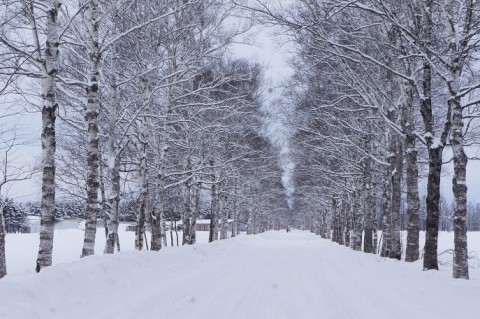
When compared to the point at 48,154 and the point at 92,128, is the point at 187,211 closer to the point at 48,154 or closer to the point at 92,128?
the point at 92,128

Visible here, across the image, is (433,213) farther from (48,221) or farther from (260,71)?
(260,71)

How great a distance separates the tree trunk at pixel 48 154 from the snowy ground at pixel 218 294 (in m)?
0.95

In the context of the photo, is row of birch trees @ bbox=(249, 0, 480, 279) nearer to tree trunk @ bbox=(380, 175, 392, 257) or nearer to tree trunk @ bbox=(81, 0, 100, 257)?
tree trunk @ bbox=(380, 175, 392, 257)

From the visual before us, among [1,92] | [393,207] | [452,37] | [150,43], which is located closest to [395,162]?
[393,207]

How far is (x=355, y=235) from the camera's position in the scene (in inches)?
974

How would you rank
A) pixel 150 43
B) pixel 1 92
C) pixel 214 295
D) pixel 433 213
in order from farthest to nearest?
1. pixel 150 43
2. pixel 1 92
3. pixel 433 213
4. pixel 214 295

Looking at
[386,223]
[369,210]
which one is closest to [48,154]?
[386,223]

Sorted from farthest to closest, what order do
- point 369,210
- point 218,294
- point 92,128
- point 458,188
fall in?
point 369,210 → point 92,128 → point 458,188 → point 218,294

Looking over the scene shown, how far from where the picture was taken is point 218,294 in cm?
784

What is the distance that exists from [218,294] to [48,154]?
4408mm

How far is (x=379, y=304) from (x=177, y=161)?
754 inches

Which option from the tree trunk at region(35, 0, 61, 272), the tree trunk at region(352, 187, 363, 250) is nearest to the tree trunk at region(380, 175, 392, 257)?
the tree trunk at region(352, 187, 363, 250)

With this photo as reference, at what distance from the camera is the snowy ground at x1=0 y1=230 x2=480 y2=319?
19.9ft

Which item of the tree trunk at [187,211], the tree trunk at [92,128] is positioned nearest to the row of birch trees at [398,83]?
the tree trunk at [92,128]
